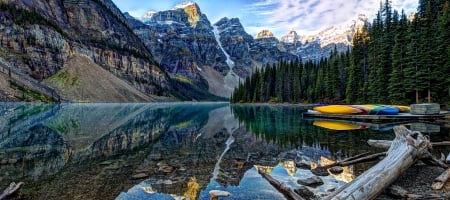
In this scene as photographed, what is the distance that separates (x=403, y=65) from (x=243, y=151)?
4082 cm

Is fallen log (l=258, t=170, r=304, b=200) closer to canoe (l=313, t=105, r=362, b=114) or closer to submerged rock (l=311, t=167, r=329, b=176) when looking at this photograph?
submerged rock (l=311, t=167, r=329, b=176)

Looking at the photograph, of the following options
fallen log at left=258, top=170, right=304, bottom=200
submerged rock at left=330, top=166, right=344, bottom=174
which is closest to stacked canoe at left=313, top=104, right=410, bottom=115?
submerged rock at left=330, top=166, right=344, bottom=174

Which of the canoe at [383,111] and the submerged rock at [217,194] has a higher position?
the canoe at [383,111]

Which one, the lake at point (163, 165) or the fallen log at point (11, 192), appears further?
the lake at point (163, 165)

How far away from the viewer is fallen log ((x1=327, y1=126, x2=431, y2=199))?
255 inches

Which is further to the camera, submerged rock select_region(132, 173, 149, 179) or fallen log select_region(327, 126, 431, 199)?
submerged rock select_region(132, 173, 149, 179)

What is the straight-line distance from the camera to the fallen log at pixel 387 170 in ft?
21.2

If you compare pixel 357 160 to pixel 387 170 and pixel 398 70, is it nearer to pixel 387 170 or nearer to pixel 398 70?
pixel 387 170

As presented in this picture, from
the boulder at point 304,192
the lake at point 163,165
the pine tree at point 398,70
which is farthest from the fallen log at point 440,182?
the pine tree at point 398,70

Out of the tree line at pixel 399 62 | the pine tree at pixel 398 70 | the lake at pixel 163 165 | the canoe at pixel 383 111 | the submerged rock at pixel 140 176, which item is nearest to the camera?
the lake at pixel 163 165

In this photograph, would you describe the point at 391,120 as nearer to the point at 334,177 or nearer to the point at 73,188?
the point at 334,177

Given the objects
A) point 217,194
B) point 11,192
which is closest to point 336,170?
point 217,194

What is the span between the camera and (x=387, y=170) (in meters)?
8.01

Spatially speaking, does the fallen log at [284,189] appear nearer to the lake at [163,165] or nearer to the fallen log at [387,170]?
the lake at [163,165]
